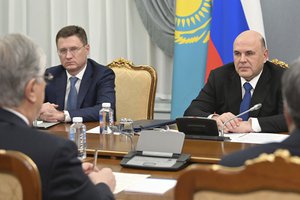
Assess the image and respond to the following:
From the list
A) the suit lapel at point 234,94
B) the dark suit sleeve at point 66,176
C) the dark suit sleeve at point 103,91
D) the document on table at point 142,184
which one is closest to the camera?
the dark suit sleeve at point 66,176

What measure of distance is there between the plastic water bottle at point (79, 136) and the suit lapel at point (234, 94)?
1293 mm

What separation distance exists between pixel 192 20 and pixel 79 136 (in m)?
2.07

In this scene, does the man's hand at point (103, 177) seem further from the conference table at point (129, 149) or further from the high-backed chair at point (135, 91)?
the high-backed chair at point (135, 91)

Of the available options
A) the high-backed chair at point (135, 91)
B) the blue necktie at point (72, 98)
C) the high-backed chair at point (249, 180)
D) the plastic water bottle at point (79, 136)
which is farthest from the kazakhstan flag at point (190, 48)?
the high-backed chair at point (249, 180)

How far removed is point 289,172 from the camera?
1309 millimetres

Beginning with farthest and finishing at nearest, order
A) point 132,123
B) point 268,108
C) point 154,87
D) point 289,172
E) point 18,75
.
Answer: point 154,87 → point 268,108 → point 132,123 → point 18,75 → point 289,172

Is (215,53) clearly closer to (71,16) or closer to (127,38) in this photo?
(127,38)

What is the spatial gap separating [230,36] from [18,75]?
3.25m

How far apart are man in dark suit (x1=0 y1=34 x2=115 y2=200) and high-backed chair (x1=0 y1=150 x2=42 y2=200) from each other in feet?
0.30

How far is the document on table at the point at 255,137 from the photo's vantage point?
3.15 metres

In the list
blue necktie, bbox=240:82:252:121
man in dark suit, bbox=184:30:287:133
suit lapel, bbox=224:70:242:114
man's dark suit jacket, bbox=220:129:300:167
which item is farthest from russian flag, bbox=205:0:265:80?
man's dark suit jacket, bbox=220:129:300:167

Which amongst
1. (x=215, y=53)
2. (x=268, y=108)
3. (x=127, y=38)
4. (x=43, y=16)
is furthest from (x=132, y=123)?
(x=43, y=16)

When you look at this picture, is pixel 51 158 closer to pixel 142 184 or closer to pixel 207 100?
pixel 142 184

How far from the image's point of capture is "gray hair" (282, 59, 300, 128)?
149cm
